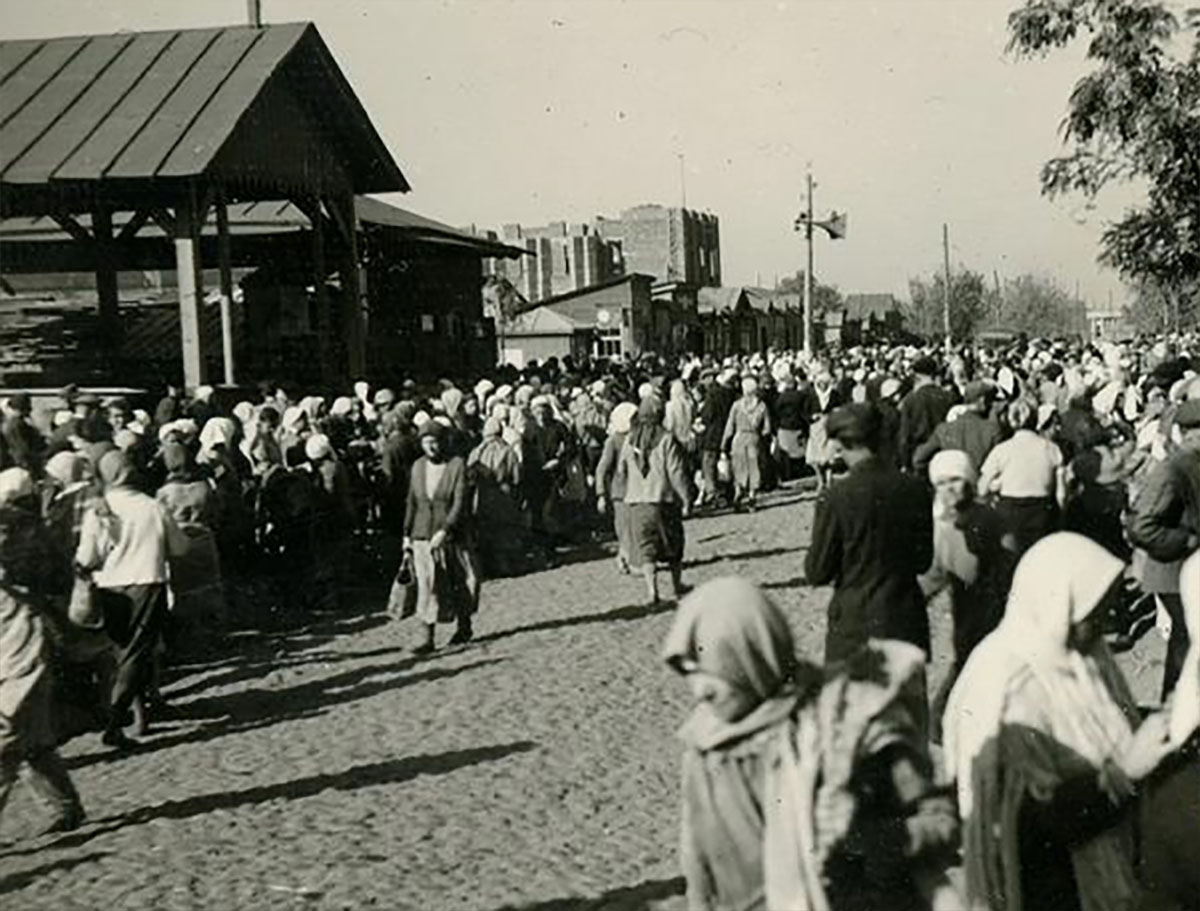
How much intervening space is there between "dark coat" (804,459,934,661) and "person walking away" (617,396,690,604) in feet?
21.2

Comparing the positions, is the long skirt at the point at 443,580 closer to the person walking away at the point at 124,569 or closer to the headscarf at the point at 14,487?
the person walking away at the point at 124,569

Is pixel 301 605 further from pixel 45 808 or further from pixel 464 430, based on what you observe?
pixel 45 808

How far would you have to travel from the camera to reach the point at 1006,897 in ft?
13.7

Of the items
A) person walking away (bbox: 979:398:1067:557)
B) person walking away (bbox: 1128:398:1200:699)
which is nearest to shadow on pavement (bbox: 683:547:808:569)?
person walking away (bbox: 979:398:1067:557)

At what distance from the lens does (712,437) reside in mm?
21734

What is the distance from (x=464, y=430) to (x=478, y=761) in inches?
349

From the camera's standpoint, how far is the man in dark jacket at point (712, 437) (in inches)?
850

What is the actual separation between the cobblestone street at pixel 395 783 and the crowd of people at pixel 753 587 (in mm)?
495

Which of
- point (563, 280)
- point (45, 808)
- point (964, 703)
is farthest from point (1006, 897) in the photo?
point (563, 280)

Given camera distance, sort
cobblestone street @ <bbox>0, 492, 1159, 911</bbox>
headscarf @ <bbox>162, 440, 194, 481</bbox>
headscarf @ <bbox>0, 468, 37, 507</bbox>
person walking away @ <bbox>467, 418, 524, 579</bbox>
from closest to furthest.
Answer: cobblestone street @ <bbox>0, 492, 1159, 911</bbox>
headscarf @ <bbox>0, 468, 37, 507</bbox>
headscarf @ <bbox>162, 440, 194, 481</bbox>
person walking away @ <bbox>467, 418, 524, 579</bbox>

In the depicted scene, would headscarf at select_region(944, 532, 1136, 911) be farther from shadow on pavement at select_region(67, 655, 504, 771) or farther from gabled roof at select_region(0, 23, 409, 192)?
gabled roof at select_region(0, 23, 409, 192)

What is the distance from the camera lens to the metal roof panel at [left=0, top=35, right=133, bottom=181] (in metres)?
19.3

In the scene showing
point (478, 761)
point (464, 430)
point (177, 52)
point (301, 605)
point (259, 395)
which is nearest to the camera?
point (478, 761)

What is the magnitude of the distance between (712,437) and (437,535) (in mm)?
10670
